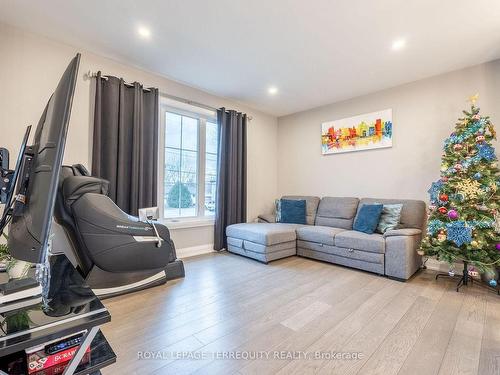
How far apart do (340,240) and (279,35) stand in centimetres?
250

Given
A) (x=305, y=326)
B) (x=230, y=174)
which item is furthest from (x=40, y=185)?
(x=230, y=174)

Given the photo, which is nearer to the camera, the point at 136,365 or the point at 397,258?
the point at 136,365

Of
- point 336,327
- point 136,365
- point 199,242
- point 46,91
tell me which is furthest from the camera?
point 199,242

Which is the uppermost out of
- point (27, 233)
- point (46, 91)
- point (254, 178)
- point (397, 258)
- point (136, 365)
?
point (46, 91)

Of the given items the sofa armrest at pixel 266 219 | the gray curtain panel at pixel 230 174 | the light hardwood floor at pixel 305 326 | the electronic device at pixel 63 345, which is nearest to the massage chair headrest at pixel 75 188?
the light hardwood floor at pixel 305 326

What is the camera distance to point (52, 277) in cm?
100

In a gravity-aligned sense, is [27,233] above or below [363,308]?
above

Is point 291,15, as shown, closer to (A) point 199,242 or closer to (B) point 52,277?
(B) point 52,277

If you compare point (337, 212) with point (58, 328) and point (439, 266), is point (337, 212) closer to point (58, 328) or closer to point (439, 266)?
point (439, 266)

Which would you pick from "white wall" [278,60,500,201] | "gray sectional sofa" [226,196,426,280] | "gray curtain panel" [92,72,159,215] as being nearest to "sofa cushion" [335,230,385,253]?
"gray sectional sofa" [226,196,426,280]

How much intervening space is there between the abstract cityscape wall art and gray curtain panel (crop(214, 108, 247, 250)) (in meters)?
1.46

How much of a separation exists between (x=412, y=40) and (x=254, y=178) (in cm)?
300

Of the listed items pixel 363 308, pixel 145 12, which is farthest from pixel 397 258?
pixel 145 12

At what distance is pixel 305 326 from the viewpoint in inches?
73.3
